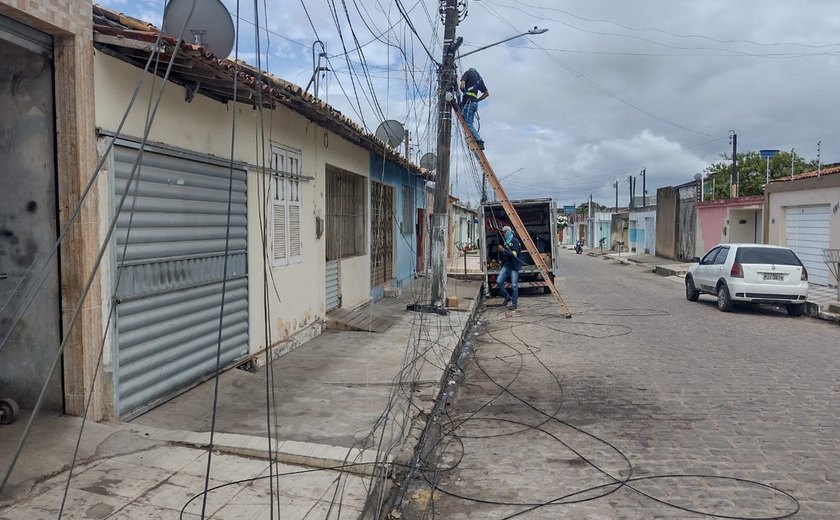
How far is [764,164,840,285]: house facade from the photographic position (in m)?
18.5

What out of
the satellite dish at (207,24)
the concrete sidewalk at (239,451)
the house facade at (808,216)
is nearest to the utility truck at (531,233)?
the house facade at (808,216)

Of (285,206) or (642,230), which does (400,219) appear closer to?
Result: (285,206)

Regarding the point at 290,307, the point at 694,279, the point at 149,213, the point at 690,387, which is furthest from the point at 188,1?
the point at 694,279

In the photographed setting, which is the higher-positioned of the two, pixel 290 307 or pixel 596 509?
pixel 290 307

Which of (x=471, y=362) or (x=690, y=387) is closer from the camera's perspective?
(x=690, y=387)

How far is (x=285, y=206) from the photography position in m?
8.74

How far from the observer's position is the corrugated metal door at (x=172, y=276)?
207 inches

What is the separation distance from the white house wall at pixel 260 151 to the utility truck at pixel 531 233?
5571mm

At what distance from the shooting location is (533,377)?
8016 mm

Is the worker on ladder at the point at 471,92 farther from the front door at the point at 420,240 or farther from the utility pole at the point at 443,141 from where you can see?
the front door at the point at 420,240

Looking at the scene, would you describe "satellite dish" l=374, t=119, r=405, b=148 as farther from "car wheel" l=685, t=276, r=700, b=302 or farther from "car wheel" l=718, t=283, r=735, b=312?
"car wheel" l=685, t=276, r=700, b=302

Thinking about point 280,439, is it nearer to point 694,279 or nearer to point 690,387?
point 690,387

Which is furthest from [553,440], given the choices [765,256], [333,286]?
[765,256]

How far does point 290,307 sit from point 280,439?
3847 millimetres
